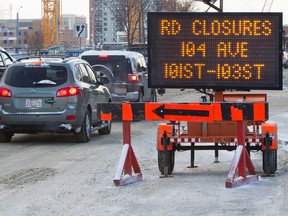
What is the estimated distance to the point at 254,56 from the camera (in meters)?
9.76

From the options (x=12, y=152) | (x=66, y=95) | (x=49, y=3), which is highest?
(x=49, y=3)

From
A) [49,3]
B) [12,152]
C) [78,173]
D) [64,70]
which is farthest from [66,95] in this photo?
[49,3]

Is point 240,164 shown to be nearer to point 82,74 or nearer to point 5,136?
point 82,74

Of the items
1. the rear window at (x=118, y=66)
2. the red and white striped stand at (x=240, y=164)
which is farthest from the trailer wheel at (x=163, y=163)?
the rear window at (x=118, y=66)

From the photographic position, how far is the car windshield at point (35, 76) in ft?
47.0

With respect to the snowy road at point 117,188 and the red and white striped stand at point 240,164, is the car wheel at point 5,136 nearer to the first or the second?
the snowy road at point 117,188

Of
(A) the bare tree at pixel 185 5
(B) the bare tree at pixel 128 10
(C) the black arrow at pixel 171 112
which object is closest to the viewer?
(C) the black arrow at pixel 171 112

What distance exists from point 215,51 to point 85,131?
5443 millimetres

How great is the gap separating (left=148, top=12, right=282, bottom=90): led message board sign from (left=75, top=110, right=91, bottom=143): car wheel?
194 inches

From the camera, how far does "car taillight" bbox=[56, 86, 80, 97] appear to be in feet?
46.6

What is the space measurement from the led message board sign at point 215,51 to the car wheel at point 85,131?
4925mm

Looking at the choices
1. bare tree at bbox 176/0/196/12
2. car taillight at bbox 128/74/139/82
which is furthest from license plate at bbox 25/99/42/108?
bare tree at bbox 176/0/196/12

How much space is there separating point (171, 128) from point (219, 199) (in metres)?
1.95

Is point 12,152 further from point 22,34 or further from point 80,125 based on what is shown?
A: point 22,34
